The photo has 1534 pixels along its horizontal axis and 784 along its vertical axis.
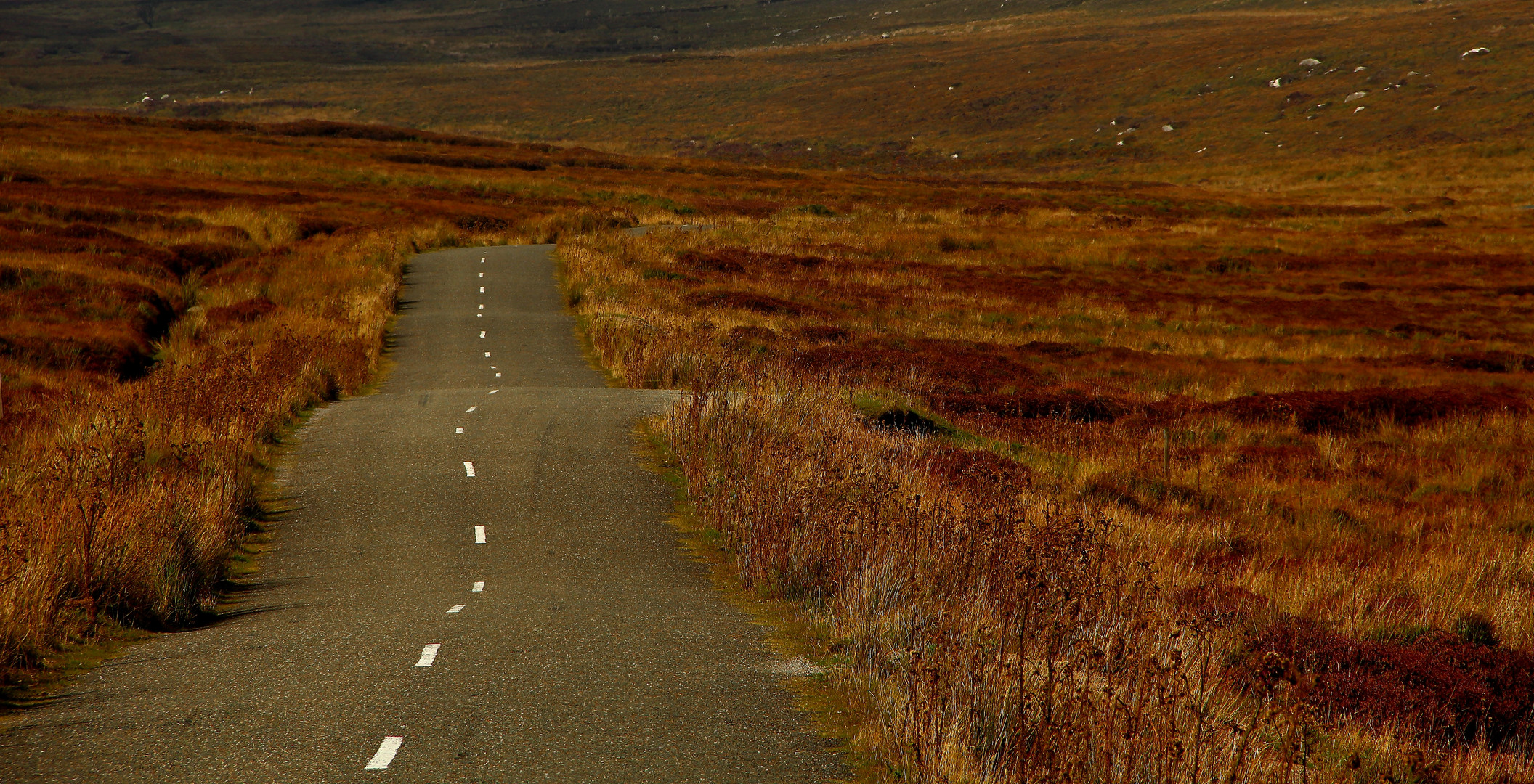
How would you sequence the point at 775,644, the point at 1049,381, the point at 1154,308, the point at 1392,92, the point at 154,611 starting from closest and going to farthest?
the point at 775,644 → the point at 154,611 → the point at 1049,381 → the point at 1154,308 → the point at 1392,92

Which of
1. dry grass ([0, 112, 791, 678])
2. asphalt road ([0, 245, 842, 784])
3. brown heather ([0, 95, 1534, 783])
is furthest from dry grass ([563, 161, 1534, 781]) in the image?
dry grass ([0, 112, 791, 678])

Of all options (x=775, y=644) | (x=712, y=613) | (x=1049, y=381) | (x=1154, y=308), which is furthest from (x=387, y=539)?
(x=1154, y=308)

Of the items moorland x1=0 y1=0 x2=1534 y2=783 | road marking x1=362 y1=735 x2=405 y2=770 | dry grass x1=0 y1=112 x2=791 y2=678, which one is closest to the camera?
road marking x1=362 y1=735 x2=405 y2=770

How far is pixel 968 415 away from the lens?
18.7m

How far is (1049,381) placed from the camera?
22.6 meters

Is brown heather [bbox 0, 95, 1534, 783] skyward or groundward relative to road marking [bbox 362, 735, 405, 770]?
groundward

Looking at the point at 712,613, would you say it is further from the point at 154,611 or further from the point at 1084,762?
the point at 154,611

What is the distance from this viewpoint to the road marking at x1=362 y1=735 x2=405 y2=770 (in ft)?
16.9

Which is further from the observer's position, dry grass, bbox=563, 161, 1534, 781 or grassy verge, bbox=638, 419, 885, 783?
dry grass, bbox=563, 161, 1534, 781

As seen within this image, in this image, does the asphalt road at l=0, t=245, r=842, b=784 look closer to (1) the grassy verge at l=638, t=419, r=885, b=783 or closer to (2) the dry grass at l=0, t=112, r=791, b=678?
(1) the grassy verge at l=638, t=419, r=885, b=783

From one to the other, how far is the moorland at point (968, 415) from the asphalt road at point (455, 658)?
0.57m

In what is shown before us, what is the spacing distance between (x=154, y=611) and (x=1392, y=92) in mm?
115403

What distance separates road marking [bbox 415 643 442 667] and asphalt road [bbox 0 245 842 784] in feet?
0.06

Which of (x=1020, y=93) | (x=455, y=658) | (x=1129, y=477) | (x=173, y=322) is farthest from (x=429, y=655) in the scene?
(x=1020, y=93)
